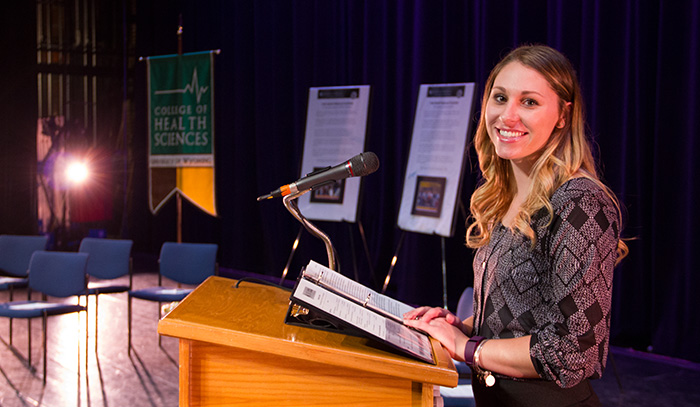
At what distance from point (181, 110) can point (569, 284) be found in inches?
267

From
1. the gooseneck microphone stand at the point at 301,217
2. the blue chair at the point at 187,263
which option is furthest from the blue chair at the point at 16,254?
the gooseneck microphone stand at the point at 301,217

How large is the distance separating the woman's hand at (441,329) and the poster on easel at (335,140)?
3.82 metres

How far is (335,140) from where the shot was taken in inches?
215

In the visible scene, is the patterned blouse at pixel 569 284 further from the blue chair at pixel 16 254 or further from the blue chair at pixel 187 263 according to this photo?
the blue chair at pixel 16 254

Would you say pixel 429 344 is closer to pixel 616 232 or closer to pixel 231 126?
pixel 616 232

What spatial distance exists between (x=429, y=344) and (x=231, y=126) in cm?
703

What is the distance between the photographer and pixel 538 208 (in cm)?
124

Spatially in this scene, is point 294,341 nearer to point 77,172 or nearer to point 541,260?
point 541,260

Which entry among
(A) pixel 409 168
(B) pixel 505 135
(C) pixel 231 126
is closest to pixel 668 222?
(A) pixel 409 168

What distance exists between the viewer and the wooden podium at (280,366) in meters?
1.13

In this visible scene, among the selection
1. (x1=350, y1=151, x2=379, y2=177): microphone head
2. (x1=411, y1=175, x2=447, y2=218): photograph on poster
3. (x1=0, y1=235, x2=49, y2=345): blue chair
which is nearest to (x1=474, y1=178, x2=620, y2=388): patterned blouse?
(x1=350, y1=151, x2=379, y2=177): microphone head

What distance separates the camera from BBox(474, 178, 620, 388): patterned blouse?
1143mm

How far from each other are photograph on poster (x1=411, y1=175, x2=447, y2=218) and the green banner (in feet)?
10.3

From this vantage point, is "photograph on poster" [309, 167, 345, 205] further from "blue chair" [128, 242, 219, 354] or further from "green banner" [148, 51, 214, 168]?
"green banner" [148, 51, 214, 168]
